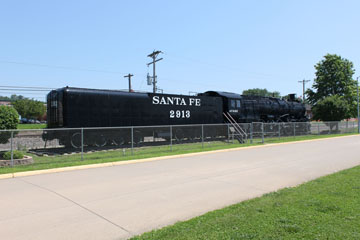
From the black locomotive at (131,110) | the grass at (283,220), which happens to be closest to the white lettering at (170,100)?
the black locomotive at (131,110)

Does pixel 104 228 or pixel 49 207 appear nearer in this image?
pixel 104 228

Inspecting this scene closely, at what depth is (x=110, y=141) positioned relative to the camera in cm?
1548

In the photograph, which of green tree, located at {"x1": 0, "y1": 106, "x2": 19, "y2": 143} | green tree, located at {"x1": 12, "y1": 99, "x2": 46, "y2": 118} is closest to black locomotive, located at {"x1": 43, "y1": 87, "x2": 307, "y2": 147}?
green tree, located at {"x1": 0, "y1": 106, "x2": 19, "y2": 143}

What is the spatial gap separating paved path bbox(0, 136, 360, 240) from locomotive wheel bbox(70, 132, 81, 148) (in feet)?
14.4

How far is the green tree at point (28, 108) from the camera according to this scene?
6750 centimetres

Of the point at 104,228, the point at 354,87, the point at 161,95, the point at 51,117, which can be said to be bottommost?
the point at 104,228

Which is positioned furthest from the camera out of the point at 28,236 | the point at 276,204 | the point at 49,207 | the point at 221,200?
the point at 221,200

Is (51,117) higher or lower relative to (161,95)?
lower

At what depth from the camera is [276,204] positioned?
5035mm

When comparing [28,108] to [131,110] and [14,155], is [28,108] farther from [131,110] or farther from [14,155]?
[14,155]

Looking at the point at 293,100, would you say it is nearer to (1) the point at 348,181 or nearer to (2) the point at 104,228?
(1) the point at 348,181

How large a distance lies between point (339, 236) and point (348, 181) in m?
3.75

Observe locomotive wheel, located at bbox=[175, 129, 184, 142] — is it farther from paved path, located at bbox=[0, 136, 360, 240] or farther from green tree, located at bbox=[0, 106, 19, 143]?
green tree, located at bbox=[0, 106, 19, 143]

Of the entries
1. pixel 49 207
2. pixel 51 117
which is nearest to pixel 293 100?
pixel 51 117
